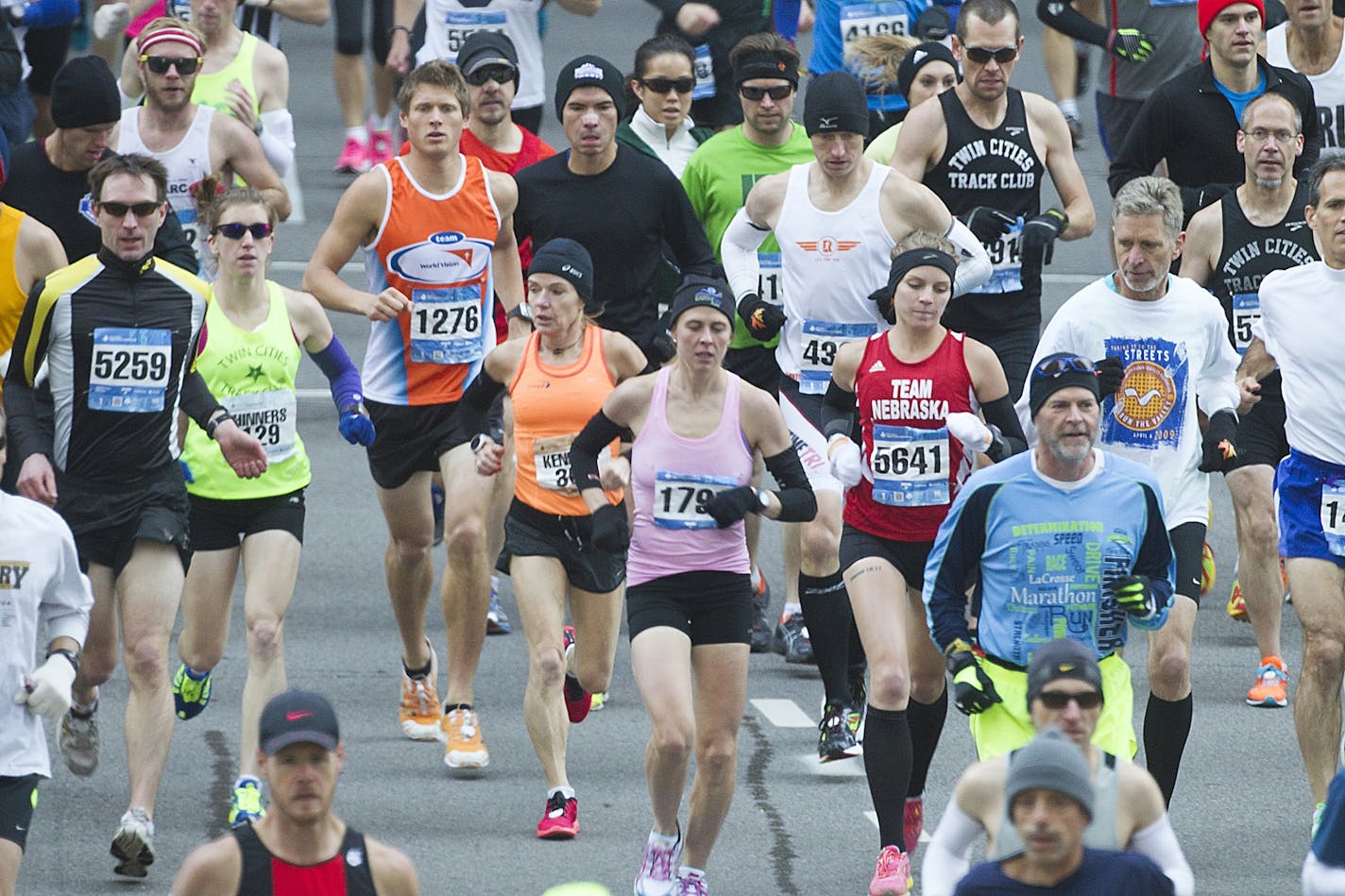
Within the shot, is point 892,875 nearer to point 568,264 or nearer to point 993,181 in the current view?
point 568,264

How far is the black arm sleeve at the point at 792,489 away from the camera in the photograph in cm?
840

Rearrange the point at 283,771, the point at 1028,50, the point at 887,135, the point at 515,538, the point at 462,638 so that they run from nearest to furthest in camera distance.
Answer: the point at 283,771
the point at 515,538
the point at 462,638
the point at 887,135
the point at 1028,50

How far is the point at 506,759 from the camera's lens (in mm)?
10055

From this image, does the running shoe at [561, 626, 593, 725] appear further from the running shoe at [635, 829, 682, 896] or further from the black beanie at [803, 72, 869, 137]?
the black beanie at [803, 72, 869, 137]

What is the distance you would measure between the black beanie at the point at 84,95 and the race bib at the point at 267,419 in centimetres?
144

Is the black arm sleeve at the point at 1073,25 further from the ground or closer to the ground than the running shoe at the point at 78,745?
further from the ground

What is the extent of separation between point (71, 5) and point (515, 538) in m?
5.30

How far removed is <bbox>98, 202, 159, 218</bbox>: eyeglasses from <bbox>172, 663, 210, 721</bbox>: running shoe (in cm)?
184

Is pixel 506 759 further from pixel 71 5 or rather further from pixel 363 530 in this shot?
pixel 71 5

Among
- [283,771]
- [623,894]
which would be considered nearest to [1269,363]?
[623,894]

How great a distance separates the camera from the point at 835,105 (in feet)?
32.4

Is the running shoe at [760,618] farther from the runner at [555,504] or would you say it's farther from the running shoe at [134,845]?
the running shoe at [134,845]

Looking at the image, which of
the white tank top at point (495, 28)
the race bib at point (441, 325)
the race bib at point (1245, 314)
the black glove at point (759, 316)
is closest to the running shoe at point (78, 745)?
the race bib at point (441, 325)

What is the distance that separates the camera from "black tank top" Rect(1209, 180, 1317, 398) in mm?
10516
